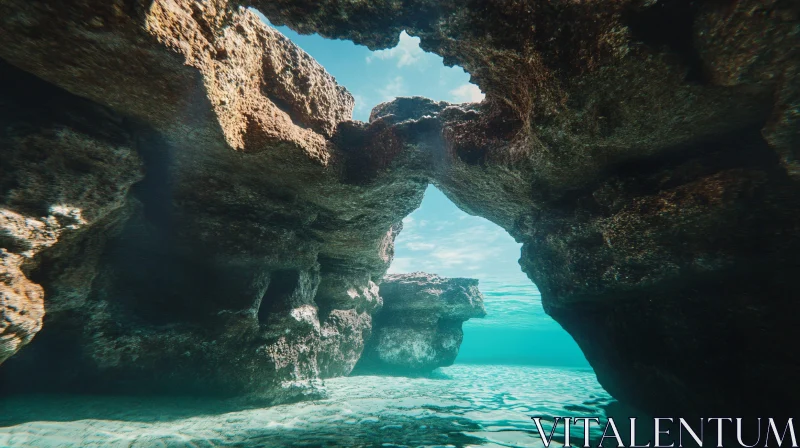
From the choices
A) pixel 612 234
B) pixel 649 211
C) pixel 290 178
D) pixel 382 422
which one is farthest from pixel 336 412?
pixel 649 211

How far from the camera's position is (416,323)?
17609mm

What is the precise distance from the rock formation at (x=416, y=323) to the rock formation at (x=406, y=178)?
938 centimetres

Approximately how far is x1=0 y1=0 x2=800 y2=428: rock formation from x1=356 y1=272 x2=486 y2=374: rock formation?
9381 millimetres

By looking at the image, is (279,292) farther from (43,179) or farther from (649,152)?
Result: (649,152)

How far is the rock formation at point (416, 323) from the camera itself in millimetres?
16844

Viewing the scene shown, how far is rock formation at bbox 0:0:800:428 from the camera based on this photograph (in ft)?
10.8

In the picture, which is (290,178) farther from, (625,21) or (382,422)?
(625,21)

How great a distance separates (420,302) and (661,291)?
499 inches

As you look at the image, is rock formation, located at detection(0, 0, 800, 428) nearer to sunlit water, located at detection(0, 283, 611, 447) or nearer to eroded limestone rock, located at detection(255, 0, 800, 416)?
eroded limestone rock, located at detection(255, 0, 800, 416)

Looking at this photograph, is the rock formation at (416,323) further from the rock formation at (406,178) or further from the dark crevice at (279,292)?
the dark crevice at (279,292)

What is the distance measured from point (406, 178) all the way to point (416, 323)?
1263cm

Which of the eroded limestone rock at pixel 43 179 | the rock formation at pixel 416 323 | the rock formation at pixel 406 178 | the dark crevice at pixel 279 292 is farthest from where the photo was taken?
the rock formation at pixel 416 323

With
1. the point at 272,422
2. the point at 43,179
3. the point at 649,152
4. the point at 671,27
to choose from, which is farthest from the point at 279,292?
the point at 671,27

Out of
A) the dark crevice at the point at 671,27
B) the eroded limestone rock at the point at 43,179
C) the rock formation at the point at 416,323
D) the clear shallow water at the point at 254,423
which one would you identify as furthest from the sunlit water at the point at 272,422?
the rock formation at the point at 416,323
